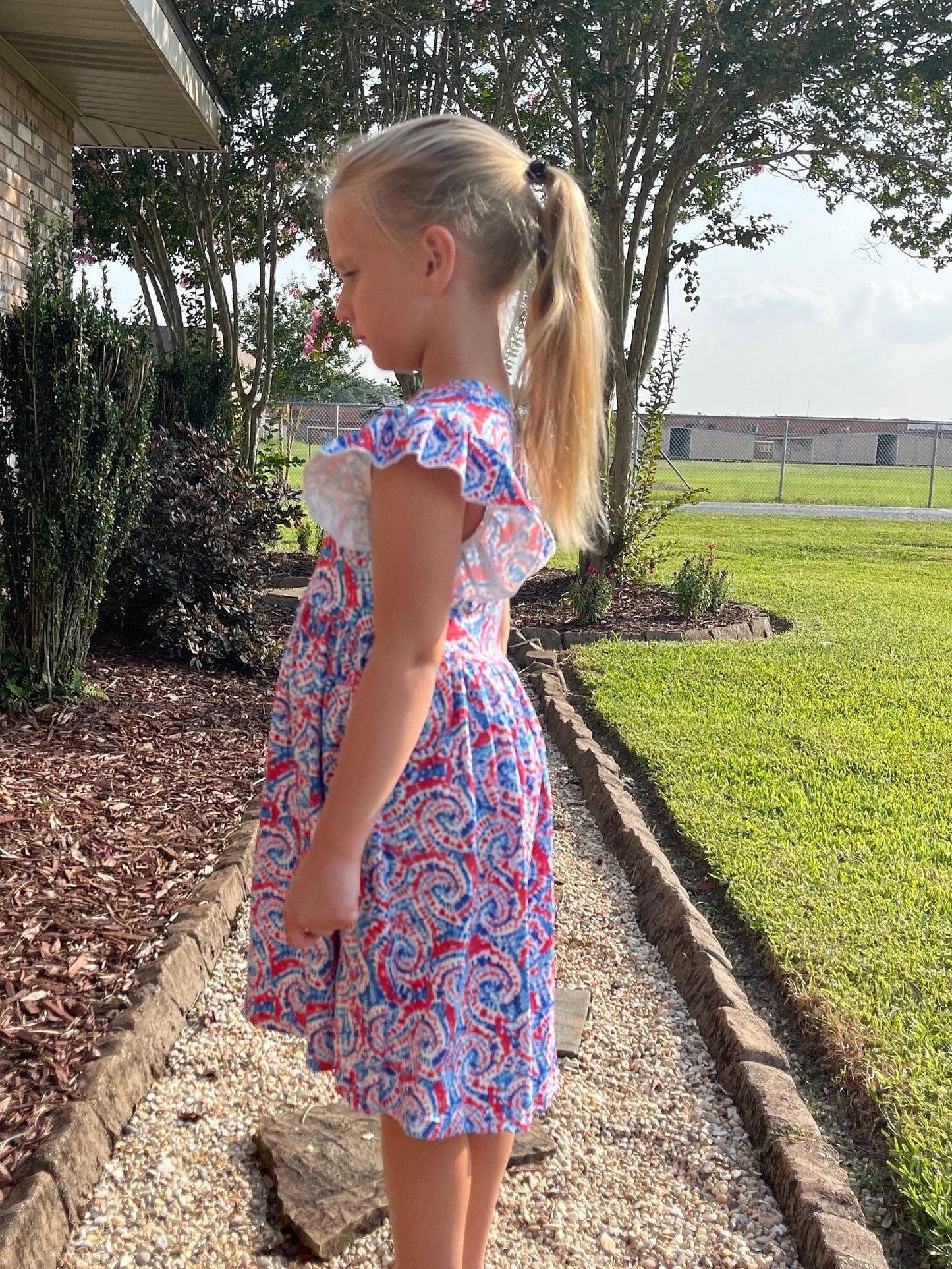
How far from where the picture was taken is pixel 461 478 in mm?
1371

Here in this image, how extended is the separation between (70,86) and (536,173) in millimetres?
5969

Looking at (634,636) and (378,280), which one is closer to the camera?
(378,280)

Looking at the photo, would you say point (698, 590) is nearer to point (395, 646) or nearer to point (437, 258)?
point (437, 258)

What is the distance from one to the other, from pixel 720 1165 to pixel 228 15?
9.94 m

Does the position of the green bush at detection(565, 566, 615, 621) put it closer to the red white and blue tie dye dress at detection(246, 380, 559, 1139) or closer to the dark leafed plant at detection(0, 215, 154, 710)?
the dark leafed plant at detection(0, 215, 154, 710)

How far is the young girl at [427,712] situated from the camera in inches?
53.3

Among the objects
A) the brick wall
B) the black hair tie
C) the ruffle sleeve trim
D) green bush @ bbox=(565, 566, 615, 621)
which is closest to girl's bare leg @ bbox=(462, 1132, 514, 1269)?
the ruffle sleeve trim

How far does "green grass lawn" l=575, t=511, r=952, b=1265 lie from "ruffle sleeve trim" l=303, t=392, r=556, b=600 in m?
1.41

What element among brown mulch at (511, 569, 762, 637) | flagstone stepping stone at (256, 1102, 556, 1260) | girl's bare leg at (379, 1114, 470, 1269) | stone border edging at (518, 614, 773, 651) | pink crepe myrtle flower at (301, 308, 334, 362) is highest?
pink crepe myrtle flower at (301, 308, 334, 362)

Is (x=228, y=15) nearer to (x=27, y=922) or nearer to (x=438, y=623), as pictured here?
(x=27, y=922)

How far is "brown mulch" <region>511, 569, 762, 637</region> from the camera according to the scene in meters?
7.90

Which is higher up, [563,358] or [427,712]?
[563,358]

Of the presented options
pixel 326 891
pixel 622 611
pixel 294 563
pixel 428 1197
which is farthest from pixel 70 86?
pixel 428 1197

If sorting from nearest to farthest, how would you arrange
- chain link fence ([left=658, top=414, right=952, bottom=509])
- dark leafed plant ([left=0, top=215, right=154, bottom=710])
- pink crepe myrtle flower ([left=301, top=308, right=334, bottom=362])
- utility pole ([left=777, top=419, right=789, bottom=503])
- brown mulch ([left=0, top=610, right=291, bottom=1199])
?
brown mulch ([left=0, top=610, right=291, bottom=1199]) → dark leafed plant ([left=0, top=215, right=154, bottom=710]) → pink crepe myrtle flower ([left=301, top=308, right=334, bottom=362]) → utility pole ([left=777, top=419, right=789, bottom=503]) → chain link fence ([left=658, top=414, right=952, bottom=509])
